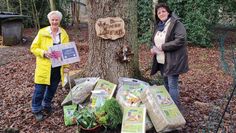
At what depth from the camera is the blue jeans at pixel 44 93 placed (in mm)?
4973

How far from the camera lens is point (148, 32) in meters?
12.8

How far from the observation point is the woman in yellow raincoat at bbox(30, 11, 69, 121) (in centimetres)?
477

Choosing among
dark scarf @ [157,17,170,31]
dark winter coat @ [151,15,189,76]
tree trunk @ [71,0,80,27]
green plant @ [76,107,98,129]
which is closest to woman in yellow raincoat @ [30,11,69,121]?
green plant @ [76,107,98,129]

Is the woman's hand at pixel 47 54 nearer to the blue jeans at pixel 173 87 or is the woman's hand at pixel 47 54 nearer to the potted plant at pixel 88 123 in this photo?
the potted plant at pixel 88 123

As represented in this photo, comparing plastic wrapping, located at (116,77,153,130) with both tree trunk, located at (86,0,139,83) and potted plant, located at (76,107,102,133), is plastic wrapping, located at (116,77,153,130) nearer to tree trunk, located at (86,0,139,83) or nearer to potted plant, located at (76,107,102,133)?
tree trunk, located at (86,0,139,83)

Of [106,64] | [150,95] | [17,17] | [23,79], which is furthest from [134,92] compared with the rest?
[17,17]

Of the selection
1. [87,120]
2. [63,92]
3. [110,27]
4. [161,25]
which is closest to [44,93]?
[63,92]

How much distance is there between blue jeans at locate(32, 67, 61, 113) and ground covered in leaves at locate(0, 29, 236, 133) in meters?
0.17

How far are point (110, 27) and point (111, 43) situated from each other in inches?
9.2

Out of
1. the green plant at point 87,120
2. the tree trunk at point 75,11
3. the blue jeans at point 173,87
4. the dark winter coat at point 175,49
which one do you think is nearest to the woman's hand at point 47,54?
the green plant at point 87,120

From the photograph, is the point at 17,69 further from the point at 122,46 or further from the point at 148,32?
the point at 148,32

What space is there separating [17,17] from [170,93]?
8.21 meters

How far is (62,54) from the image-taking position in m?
4.77

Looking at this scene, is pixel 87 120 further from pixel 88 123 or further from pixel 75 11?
pixel 75 11
